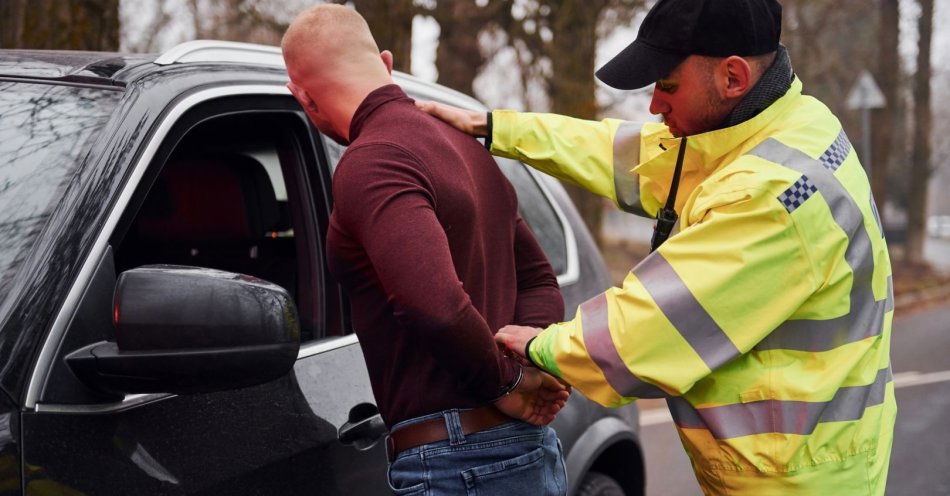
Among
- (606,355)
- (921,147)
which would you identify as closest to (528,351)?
(606,355)

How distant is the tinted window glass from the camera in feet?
9.29

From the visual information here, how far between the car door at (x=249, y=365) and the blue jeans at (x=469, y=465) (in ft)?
0.67

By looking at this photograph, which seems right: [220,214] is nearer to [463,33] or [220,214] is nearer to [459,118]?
[459,118]

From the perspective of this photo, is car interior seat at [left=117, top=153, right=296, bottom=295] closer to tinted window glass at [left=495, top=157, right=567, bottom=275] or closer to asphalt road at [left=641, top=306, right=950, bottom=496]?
tinted window glass at [left=495, top=157, right=567, bottom=275]

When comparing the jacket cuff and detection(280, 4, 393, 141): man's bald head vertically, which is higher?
detection(280, 4, 393, 141): man's bald head

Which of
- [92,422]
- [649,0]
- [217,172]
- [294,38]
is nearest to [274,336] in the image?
[92,422]

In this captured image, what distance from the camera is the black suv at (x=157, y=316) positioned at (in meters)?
1.50

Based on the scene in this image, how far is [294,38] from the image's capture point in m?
1.92

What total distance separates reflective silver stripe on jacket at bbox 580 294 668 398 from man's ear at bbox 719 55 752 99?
47cm

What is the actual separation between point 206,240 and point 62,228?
1.19 meters

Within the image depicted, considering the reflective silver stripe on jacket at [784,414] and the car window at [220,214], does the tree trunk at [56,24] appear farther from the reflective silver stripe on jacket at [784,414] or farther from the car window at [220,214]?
the reflective silver stripe on jacket at [784,414]

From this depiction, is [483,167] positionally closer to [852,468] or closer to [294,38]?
[294,38]

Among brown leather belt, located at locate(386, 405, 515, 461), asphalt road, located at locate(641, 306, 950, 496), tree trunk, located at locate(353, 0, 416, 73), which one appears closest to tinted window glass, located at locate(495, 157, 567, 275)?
brown leather belt, located at locate(386, 405, 515, 461)

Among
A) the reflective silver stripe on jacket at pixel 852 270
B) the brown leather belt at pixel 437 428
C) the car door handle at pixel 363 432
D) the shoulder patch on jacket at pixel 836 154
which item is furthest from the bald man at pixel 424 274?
the shoulder patch on jacket at pixel 836 154
